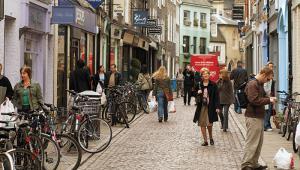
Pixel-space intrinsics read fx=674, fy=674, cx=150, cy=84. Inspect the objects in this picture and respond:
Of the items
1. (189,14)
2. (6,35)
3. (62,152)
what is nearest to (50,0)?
(6,35)

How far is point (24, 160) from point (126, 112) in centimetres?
1085

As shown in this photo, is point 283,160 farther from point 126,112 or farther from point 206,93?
point 126,112

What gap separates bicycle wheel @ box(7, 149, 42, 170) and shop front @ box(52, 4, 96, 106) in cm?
884

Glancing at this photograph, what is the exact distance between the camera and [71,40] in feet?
73.5

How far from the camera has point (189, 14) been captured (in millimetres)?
72625

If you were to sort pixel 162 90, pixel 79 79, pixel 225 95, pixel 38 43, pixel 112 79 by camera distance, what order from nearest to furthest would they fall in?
pixel 79 79 → pixel 225 95 → pixel 38 43 → pixel 162 90 → pixel 112 79

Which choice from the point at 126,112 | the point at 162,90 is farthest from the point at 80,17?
the point at 162,90

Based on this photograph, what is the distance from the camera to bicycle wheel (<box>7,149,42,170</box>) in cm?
832

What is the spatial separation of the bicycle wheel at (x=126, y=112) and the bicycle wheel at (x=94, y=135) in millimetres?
4546

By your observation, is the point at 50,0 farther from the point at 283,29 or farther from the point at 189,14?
the point at 189,14

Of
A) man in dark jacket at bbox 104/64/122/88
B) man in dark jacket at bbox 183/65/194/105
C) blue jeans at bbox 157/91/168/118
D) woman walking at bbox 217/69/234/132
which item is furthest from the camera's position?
man in dark jacket at bbox 183/65/194/105

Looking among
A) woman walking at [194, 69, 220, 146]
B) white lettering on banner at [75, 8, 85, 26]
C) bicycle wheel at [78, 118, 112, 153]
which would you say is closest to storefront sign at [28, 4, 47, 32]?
white lettering on banner at [75, 8, 85, 26]

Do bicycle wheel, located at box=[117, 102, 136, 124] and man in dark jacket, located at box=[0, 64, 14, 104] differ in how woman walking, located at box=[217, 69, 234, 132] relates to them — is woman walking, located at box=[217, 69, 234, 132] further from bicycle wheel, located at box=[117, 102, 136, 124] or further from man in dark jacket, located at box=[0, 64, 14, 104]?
man in dark jacket, located at box=[0, 64, 14, 104]

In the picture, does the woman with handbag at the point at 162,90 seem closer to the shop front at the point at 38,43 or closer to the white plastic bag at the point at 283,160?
the shop front at the point at 38,43
